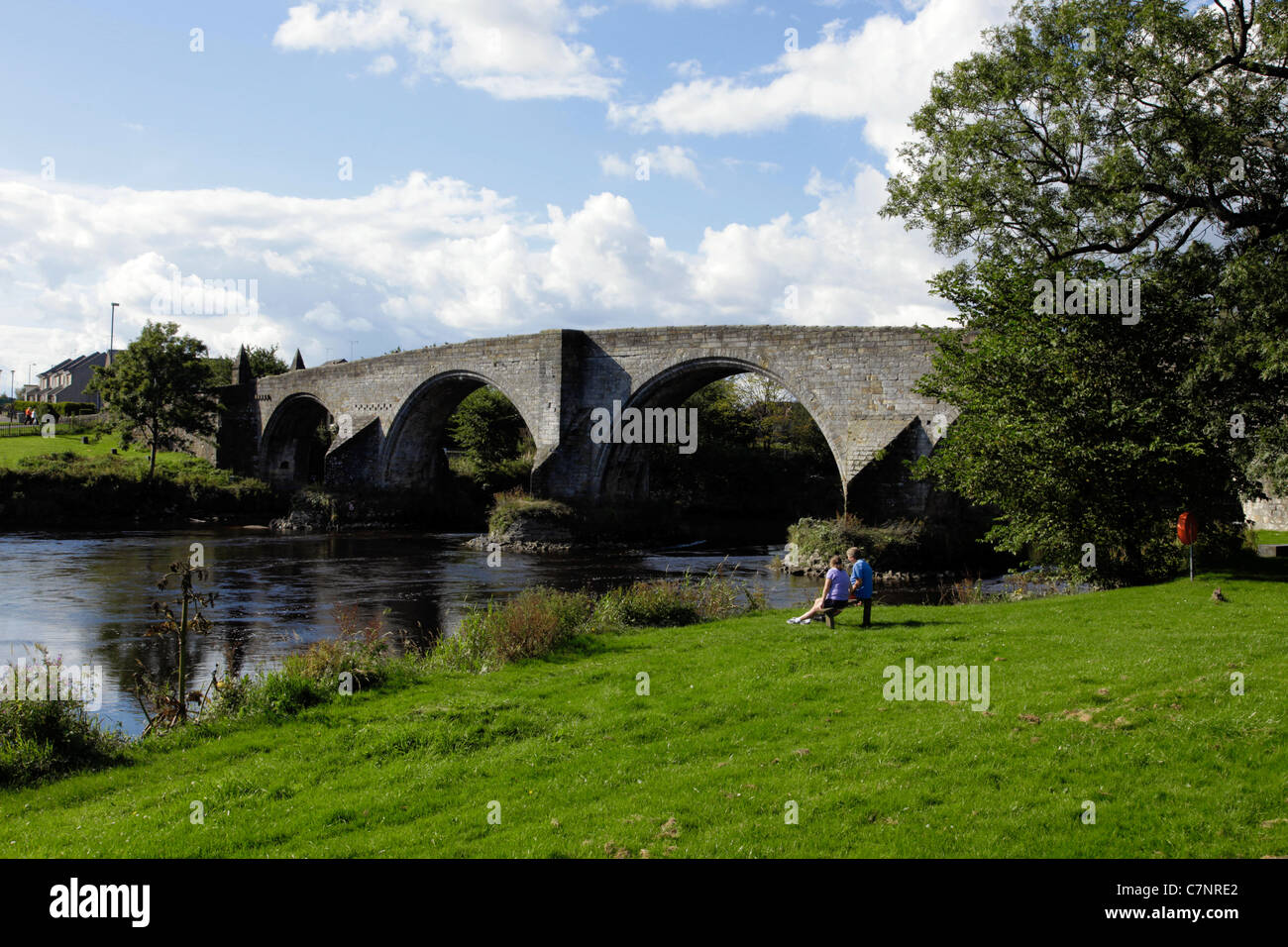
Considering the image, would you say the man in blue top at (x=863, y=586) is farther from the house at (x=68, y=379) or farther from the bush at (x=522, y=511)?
the house at (x=68, y=379)

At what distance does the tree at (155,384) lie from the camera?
47.7 meters

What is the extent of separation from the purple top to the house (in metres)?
87.6

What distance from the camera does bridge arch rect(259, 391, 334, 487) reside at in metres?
54.0

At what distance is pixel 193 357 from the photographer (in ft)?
166

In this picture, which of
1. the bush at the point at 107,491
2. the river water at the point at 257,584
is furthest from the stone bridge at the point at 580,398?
the bush at the point at 107,491

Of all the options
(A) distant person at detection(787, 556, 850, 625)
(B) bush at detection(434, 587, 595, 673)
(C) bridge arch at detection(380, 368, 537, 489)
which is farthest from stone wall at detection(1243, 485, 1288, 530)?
(C) bridge arch at detection(380, 368, 537, 489)

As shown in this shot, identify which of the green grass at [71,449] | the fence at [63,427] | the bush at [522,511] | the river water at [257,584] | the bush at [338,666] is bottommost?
the river water at [257,584]

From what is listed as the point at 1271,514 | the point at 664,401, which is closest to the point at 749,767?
the point at 1271,514

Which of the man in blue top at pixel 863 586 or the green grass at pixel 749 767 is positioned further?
the man in blue top at pixel 863 586

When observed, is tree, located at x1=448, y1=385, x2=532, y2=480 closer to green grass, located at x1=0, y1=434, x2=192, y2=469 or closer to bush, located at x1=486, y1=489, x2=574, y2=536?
bush, located at x1=486, y1=489, x2=574, y2=536

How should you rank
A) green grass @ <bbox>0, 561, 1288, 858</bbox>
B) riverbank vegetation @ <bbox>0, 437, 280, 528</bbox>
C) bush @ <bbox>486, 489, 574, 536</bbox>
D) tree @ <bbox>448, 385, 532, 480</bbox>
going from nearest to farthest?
green grass @ <bbox>0, 561, 1288, 858</bbox> < bush @ <bbox>486, 489, 574, 536</bbox> < riverbank vegetation @ <bbox>0, 437, 280, 528</bbox> < tree @ <bbox>448, 385, 532, 480</bbox>

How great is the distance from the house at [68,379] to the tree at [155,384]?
41.7 metres
